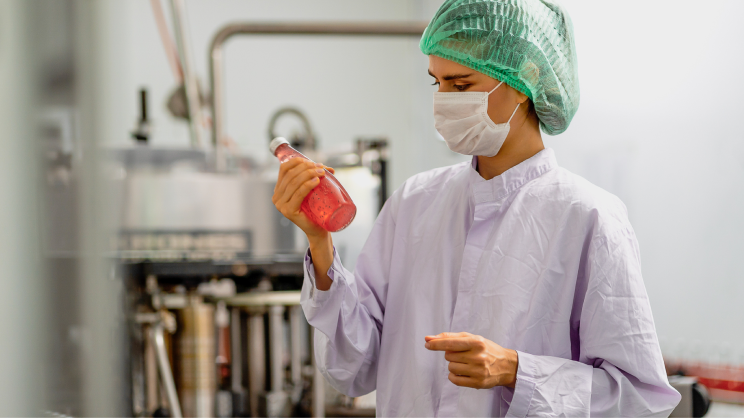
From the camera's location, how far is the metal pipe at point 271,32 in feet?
5.38

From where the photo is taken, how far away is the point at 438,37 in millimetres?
848

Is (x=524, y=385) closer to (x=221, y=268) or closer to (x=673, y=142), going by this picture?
(x=221, y=268)

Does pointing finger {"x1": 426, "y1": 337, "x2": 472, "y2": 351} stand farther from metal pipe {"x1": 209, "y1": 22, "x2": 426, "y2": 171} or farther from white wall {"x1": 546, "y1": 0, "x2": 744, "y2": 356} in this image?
white wall {"x1": 546, "y1": 0, "x2": 744, "y2": 356}

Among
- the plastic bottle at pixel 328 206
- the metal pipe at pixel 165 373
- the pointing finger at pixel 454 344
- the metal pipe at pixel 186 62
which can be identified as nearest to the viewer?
the pointing finger at pixel 454 344

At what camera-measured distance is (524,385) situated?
72 cm

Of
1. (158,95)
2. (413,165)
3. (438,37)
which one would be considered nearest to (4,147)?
(438,37)

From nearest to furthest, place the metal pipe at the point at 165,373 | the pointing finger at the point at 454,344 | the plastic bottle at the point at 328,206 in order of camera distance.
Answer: the pointing finger at the point at 454,344
the plastic bottle at the point at 328,206
the metal pipe at the point at 165,373

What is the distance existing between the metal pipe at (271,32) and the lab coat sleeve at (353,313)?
803 millimetres

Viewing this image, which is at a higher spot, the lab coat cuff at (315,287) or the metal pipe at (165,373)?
the lab coat cuff at (315,287)

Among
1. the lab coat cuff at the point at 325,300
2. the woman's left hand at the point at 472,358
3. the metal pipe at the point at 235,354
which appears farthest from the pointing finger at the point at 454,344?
the metal pipe at the point at 235,354

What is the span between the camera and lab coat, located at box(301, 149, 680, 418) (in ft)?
2.43

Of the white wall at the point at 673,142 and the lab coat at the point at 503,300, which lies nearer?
the lab coat at the point at 503,300

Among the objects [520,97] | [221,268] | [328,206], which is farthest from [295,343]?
A: [520,97]

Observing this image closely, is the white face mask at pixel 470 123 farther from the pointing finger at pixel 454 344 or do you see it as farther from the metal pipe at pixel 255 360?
the metal pipe at pixel 255 360
